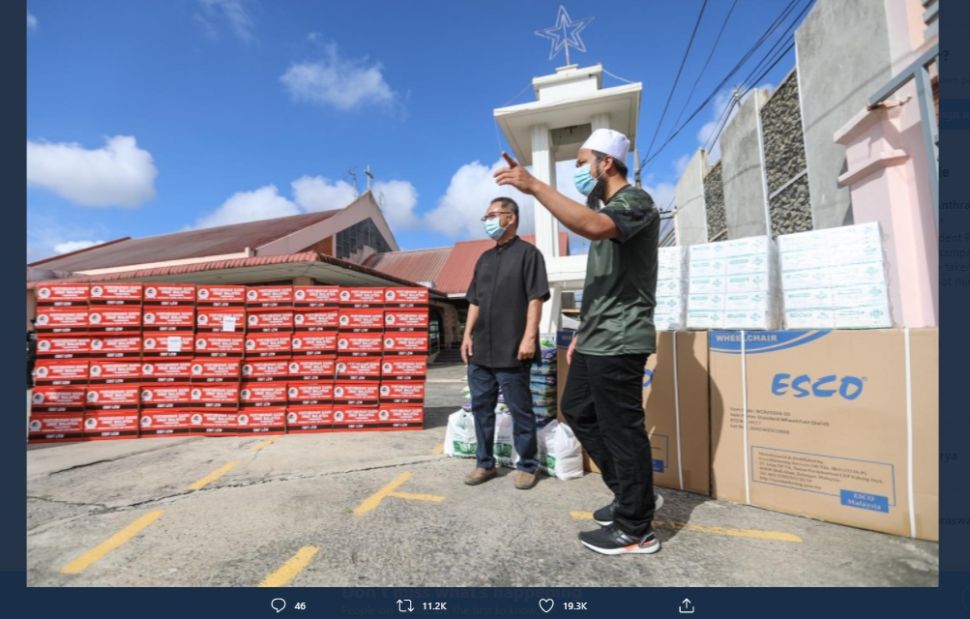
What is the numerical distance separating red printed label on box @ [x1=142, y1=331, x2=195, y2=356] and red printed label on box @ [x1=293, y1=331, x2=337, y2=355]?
954 mm

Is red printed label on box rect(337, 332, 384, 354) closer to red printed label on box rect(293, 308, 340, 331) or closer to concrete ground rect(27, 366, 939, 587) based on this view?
red printed label on box rect(293, 308, 340, 331)

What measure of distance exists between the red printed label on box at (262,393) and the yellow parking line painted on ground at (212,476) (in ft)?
3.27

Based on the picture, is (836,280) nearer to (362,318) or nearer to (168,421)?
(362,318)

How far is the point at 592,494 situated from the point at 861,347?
1.45 m

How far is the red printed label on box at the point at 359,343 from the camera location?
4.07 meters

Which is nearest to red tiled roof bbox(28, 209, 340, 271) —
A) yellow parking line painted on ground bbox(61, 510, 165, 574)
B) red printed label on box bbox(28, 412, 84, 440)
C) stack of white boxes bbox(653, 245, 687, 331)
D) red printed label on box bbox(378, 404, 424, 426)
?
red printed label on box bbox(28, 412, 84, 440)

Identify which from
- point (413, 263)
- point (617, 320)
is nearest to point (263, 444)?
point (617, 320)

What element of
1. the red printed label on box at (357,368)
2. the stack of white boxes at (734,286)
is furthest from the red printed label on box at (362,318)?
the stack of white boxes at (734,286)

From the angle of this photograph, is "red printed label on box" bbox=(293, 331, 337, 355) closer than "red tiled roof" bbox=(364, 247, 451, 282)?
Yes

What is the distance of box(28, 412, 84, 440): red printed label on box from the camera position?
3559 millimetres

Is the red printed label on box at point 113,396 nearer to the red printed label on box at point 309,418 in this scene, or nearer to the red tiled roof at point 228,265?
the red printed label on box at point 309,418

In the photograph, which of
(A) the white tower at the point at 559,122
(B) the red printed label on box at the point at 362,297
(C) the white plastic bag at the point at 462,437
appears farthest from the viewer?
(A) the white tower at the point at 559,122

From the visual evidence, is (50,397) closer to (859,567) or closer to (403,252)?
(859,567)
